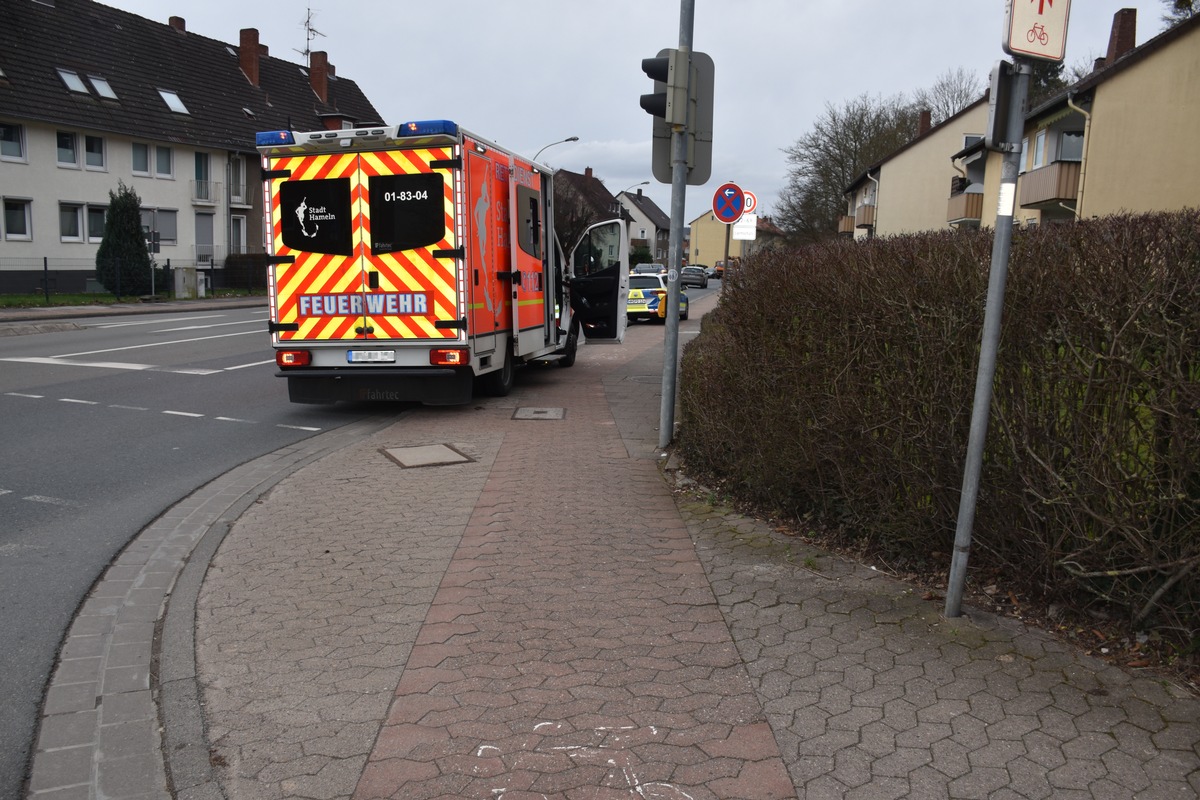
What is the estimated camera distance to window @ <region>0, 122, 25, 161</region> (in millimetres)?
34312

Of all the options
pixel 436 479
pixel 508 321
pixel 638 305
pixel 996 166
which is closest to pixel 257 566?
pixel 436 479

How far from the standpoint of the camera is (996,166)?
4044 cm

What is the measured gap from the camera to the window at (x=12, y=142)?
34312 millimetres

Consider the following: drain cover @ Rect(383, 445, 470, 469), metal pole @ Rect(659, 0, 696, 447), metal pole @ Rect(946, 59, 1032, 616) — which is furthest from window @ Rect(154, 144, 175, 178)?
metal pole @ Rect(946, 59, 1032, 616)

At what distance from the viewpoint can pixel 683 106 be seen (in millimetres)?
7945

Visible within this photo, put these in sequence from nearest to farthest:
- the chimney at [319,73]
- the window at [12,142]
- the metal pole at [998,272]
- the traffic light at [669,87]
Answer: the metal pole at [998,272] < the traffic light at [669,87] < the window at [12,142] < the chimney at [319,73]

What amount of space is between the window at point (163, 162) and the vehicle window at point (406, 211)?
35.7 m

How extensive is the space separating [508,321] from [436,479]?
4453mm

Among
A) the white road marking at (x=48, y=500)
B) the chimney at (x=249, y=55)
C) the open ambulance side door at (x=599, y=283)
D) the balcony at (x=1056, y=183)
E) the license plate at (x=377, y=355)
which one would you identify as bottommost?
the white road marking at (x=48, y=500)

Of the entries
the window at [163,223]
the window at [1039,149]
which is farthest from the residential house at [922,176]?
the window at [163,223]

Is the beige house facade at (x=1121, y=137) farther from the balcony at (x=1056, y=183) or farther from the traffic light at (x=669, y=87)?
the traffic light at (x=669, y=87)

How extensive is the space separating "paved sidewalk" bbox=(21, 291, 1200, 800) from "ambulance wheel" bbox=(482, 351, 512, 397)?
580 cm

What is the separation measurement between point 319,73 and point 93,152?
18648mm

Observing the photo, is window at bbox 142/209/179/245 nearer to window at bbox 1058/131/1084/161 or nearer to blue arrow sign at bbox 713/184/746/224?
blue arrow sign at bbox 713/184/746/224
